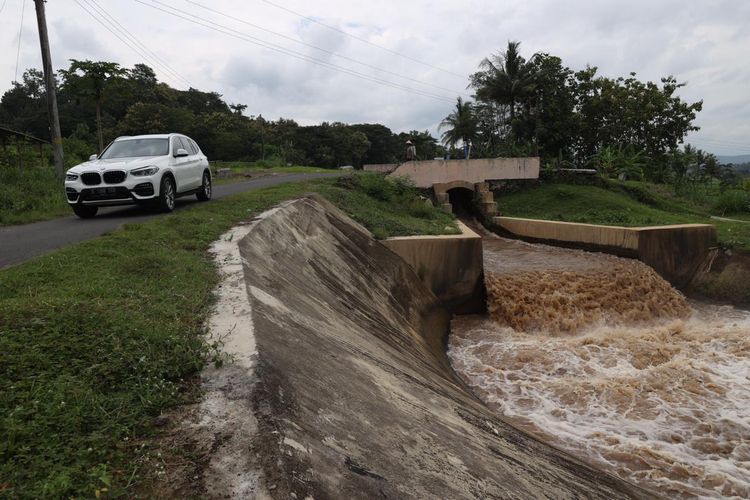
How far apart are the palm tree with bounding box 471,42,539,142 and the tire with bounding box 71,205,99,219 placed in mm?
30540

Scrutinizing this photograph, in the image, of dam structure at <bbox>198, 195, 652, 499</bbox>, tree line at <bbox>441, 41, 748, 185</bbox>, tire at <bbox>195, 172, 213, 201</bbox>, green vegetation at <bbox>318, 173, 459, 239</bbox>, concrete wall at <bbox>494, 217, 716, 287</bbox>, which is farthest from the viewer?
tree line at <bbox>441, 41, 748, 185</bbox>

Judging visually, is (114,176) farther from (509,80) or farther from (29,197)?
(509,80)

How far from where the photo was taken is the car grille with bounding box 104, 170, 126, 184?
30.9ft

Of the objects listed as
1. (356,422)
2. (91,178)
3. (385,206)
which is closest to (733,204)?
(385,206)

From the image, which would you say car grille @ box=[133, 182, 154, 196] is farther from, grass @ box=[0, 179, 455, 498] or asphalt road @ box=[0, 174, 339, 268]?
grass @ box=[0, 179, 455, 498]

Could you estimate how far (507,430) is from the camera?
188 inches

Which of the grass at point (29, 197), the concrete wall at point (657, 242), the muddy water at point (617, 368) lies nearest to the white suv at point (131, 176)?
the grass at point (29, 197)

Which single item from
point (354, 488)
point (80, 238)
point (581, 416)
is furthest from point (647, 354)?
point (80, 238)

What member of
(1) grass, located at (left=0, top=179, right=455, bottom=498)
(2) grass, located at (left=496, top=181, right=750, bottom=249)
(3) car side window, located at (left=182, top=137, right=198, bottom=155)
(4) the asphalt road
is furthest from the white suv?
(2) grass, located at (left=496, top=181, right=750, bottom=249)

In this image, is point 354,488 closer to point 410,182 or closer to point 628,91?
point 410,182

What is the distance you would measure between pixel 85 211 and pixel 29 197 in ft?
11.3

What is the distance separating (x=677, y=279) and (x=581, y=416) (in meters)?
11.0

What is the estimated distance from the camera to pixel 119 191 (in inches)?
371

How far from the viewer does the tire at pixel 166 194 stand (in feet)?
31.8
